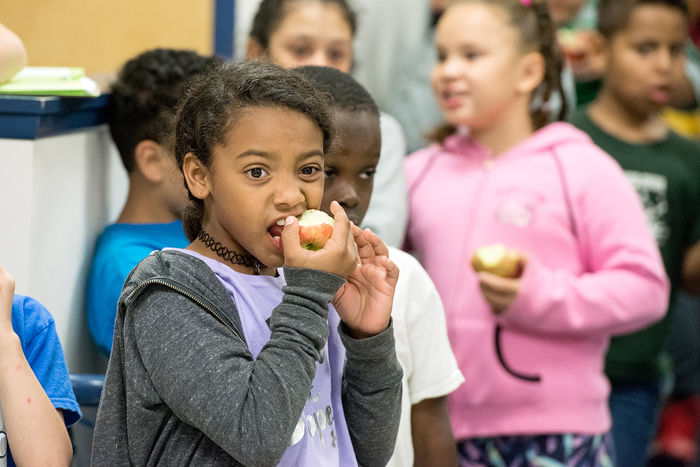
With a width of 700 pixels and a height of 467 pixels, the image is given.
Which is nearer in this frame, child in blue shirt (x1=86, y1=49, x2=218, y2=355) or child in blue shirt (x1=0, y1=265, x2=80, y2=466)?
child in blue shirt (x1=0, y1=265, x2=80, y2=466)

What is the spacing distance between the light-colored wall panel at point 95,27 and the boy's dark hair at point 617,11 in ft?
4.86

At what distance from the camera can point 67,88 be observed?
78.7 inches

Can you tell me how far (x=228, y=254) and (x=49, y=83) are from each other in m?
0.74

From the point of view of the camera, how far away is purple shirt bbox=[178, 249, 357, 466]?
1438mm

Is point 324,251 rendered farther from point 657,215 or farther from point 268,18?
point 657,215

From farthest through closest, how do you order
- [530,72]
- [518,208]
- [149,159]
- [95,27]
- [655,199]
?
[95,27], [655,199], [530,72], [518,208], [149,159]

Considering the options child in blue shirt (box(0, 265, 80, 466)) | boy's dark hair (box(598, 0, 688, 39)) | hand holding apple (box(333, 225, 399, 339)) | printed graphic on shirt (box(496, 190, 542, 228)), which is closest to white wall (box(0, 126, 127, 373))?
child in blue shirt (box(0, 265, 80, 466))

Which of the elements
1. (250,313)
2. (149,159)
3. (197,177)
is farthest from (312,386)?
(149,159)

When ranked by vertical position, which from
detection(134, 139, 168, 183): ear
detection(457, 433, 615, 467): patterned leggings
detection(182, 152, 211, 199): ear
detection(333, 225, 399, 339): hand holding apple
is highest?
detection(182, 152, 211, 199): ear

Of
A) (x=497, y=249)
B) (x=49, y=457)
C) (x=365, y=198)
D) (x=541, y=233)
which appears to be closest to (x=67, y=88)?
(x=365, y=198)

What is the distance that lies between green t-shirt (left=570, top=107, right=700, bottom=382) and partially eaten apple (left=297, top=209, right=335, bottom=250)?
1.94 metres

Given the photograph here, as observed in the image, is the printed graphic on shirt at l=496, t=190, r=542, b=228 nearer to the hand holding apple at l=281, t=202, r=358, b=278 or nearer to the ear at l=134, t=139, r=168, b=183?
the ear at l=134, t=139, r=168, b=183

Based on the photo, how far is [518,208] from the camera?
103 inches

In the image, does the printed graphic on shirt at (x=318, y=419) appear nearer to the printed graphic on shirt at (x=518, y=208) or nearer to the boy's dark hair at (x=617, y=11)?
the printed graphic on shirt at (x=518, y=208)
